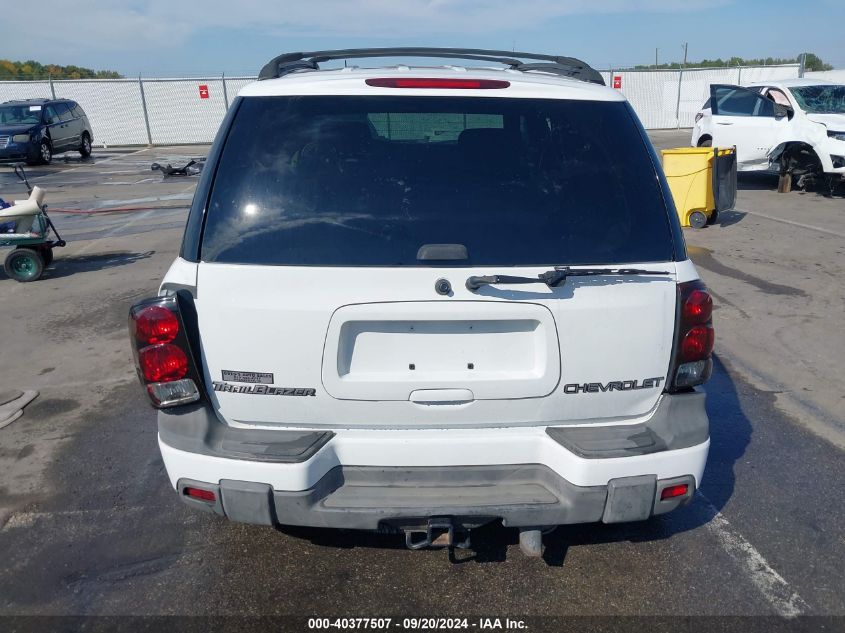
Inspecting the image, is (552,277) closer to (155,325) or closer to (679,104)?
(155,325)

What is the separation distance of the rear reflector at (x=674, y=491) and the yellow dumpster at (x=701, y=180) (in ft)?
27.0

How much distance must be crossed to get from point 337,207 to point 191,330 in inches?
26.8

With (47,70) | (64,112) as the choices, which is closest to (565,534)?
(64,112)

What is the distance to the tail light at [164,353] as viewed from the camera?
97.0 inches

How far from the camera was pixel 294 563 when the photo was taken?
309cm

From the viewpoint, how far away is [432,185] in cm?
258

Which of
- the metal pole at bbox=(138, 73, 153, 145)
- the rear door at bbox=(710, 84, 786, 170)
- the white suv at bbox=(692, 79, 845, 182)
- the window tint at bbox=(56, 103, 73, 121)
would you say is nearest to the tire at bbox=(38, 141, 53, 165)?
the window tint at bbox=(56, 103, 73, 121)

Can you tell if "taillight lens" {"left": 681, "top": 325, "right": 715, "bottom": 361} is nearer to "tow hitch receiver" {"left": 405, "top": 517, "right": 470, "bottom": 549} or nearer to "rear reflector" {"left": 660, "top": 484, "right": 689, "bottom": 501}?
"rear reflector" {"left": 660, "top": 484, "right": 689, "bottom": 501}

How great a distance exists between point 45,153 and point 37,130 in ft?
2.38

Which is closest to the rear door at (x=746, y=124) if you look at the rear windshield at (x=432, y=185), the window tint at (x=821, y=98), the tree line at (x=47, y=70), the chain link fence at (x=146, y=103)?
the window tint at (x=821, y=98)

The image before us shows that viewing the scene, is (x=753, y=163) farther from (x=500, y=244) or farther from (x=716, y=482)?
(x=500, y=244)

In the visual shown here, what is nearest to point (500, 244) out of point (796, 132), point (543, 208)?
point (543, 208)

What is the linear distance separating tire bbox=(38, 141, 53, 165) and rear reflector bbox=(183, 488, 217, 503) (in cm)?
2275

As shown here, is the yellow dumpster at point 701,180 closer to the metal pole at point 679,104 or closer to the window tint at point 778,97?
the window tint at point 778,97
